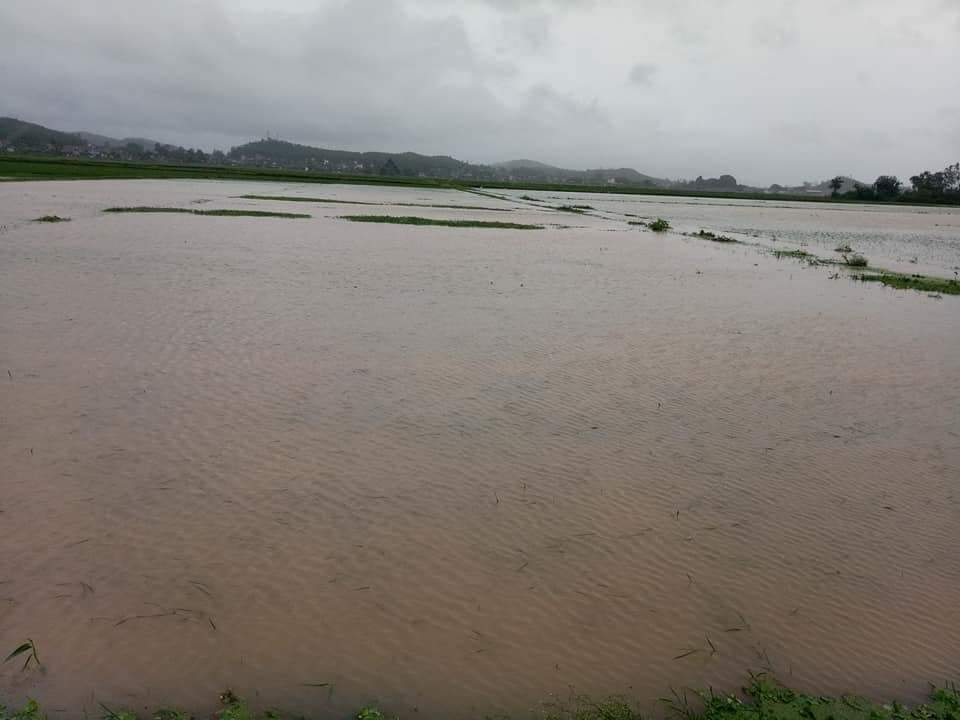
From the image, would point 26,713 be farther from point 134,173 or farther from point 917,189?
point 917,189

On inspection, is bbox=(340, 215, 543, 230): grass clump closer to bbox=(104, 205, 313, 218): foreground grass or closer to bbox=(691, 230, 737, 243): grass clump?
bbox=(104, 205, 313, 218): foreground grass

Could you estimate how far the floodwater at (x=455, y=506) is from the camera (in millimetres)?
3912

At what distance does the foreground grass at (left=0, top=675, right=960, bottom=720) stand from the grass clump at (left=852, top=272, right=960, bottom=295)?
63.2ft

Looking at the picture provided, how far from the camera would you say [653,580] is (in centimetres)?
477

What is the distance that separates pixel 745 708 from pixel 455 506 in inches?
109

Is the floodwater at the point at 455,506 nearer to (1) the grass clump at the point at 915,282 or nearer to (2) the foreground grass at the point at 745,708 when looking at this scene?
(2) the foreground grass at the point at 745,708

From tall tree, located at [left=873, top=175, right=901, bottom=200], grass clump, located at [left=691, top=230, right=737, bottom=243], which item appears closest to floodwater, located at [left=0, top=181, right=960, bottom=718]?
grass clump, located at [left=691, top=230, right=737, bottom=243]

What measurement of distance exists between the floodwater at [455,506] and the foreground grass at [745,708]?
117mm

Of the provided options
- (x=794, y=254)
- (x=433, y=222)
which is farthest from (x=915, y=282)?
(x=433, y=222)

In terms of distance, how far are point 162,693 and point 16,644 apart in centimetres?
104

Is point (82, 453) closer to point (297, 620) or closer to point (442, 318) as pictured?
point (297, 620)

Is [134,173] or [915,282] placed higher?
[134,173]

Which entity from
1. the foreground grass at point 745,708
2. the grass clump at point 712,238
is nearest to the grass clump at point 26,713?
the foreground grass at point 745,708

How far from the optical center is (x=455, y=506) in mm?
5629
